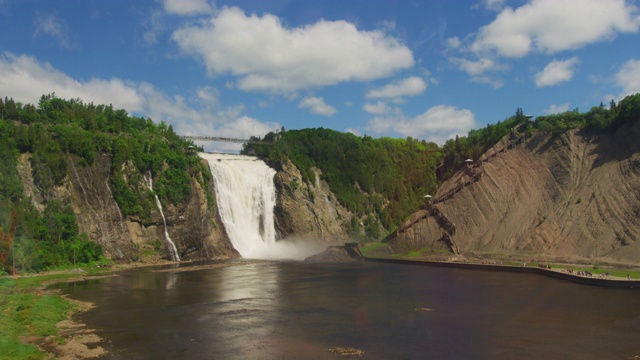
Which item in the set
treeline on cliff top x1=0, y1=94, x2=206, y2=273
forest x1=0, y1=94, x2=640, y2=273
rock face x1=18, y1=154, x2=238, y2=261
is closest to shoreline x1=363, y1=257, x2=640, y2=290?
rock face x1=18, y1=154, x2=238, y2=261

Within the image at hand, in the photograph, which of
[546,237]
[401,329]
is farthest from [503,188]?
[401,329]

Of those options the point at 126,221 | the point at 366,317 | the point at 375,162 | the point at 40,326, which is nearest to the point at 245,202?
the point at 126,221

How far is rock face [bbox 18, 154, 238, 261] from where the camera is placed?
2952 inches

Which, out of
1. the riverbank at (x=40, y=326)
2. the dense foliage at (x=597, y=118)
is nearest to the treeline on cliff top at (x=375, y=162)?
the dense foliage at (x=597, y=118)

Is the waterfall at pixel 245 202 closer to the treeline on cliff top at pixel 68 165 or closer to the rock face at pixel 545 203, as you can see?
the treeline on cliff top at pixel 68 165

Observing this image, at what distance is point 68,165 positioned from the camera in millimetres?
76938

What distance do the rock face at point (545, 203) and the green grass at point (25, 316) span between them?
2109 inches

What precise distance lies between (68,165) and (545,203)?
6903 cm

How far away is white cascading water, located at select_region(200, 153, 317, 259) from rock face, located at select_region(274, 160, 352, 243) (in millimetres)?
1797

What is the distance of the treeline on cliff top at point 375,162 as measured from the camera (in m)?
116

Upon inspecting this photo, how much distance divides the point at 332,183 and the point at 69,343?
3570 inches

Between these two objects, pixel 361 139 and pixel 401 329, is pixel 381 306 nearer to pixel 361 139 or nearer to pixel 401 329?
pixel 401 329

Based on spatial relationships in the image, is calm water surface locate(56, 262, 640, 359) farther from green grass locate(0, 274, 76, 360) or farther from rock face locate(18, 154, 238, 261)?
rock face locate(18, 154, 238, 261)

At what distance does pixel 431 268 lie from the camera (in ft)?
229
